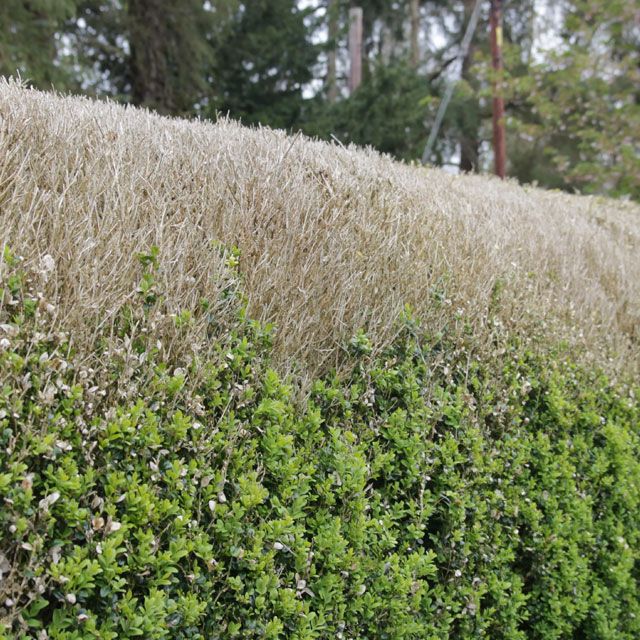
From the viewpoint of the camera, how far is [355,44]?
50.6 feet

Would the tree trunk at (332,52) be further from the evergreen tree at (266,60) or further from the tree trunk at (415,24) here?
the tree trunk at (415,24)

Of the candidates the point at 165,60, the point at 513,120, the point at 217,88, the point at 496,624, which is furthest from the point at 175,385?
the point at 217,88

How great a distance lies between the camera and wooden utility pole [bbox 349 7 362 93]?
15109 mm

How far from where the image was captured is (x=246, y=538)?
2260 mm

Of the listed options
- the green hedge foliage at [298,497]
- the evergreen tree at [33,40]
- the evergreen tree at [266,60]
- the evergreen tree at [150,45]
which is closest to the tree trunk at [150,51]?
the evergreen tree at [150,45]

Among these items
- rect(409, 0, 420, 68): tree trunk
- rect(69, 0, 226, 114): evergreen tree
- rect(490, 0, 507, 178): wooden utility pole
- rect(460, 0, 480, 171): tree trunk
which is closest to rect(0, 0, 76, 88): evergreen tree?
rect(69, 0, 226, 114): evergreen tree

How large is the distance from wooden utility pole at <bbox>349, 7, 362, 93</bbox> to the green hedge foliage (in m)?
13.1

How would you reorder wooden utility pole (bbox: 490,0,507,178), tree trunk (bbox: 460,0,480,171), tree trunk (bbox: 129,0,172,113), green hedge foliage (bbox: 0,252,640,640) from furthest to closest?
1. tree trunk (bbox: 460,0,480,171)
2. tree trunk (bbox: 129,0,172,113)
3. wooden utility pole (bbox: 490,0,507,178)
4. green hedge foliage (bbox: 0,252,640,640)

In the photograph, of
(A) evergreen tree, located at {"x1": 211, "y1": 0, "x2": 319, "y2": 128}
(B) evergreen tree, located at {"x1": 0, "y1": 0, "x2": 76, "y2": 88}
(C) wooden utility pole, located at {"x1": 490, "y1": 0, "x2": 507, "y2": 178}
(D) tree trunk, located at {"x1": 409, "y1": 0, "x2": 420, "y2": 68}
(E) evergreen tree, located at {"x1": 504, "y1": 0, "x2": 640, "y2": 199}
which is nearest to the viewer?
(B) evergreen tree, located at {"x1": 0, "y1": 0, "x2": 76, "y2": 88}

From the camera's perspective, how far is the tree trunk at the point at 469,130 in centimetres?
2178

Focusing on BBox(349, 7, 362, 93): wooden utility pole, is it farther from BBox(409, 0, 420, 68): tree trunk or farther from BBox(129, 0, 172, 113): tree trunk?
BBox(409, 0, 420, 68): tree trunk

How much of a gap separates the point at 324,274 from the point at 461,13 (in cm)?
2457

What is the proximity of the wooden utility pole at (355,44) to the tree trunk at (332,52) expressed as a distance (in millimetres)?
3567

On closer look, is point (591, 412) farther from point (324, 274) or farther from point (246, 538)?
point (246, 538)
